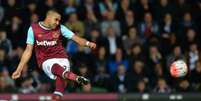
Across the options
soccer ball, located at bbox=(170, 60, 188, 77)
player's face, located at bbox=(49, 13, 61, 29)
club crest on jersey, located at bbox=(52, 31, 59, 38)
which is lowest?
soccer ball, located at bbox=(170, 60, 188, 77)

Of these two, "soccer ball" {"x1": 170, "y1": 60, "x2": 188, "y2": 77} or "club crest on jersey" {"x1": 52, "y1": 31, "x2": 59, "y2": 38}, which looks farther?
"soccer ball" {"x1": 170, "y1": 60, "x2": 188, "y2": 77}

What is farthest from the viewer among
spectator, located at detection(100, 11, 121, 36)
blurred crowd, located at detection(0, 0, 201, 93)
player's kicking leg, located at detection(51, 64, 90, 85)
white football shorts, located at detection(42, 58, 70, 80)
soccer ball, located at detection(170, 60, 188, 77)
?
spectator, located at detection(100, 11, 121, 36)

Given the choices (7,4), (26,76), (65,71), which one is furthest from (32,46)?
(7,4)

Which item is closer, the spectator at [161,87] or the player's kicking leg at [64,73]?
the player's kicking leg at [64,73]

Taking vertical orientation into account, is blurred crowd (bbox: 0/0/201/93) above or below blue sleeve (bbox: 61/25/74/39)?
above

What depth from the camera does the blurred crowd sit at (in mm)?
19188

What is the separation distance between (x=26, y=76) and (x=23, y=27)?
60.4 inches

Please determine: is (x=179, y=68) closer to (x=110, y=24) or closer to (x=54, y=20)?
(x=54, y=20)

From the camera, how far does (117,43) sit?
20062mm

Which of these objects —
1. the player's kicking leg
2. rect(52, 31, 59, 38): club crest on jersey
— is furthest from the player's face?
the player's kicking leg

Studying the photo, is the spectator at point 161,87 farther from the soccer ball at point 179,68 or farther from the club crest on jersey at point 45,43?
the club crest on jersey at point 45,43

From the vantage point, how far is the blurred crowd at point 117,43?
1919cm

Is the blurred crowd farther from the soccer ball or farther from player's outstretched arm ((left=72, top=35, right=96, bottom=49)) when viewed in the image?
player's outstretched arm ((left=72, top=35, right=96, bottom=49))

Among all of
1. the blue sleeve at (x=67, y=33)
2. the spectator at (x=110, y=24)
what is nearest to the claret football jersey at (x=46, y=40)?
the blue sleeve at (x=67, y=33)
